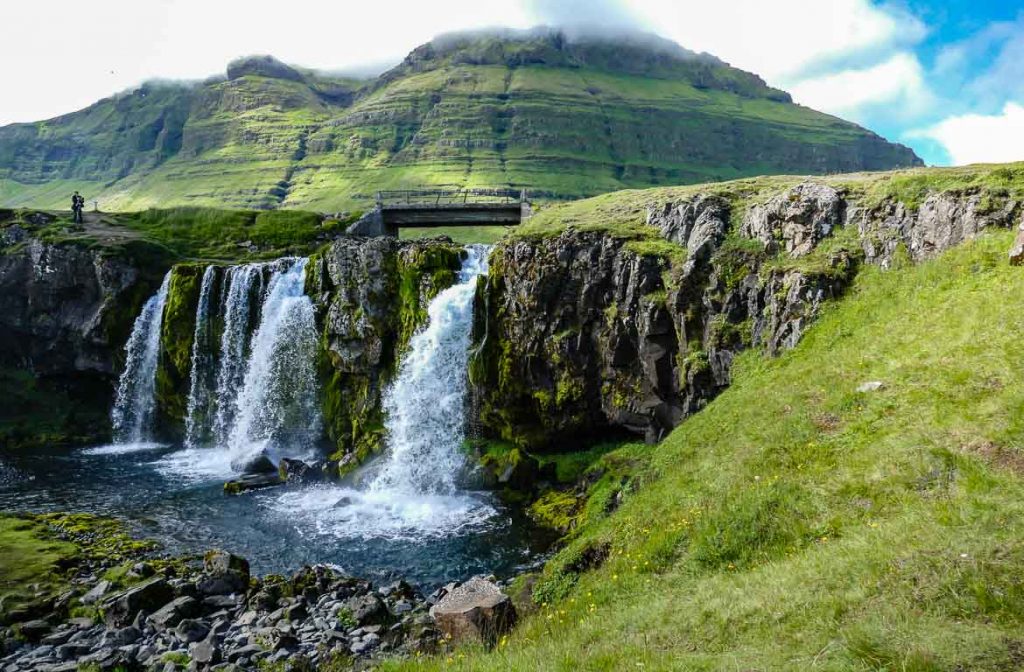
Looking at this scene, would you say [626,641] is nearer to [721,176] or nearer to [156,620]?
[156,620]

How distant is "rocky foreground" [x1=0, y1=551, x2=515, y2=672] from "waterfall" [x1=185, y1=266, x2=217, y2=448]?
80.6ft

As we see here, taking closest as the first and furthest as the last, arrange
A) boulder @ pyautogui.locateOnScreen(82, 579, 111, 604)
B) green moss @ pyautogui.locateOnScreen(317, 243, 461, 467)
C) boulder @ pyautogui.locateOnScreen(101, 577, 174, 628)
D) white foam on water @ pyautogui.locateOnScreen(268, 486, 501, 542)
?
boulder @ pyautogui.locateOnScreen(101, 577, 174, 628) → boulder @ pyautogui.locateOnScreen(82, 579, 111, 604) → white foam on water @ pyautogui.locateOnScreen(268, 486, 501, 542) → green moss @ pyautogui.locateOnScreen(317, 243, 461, 467)

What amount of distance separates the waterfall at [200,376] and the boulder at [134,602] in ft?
91.4

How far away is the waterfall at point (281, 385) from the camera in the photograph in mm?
40250

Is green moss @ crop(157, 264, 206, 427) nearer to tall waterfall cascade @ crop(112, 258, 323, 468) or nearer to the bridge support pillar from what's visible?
tall waterfall cascade @ crop(112, 258, 323, 468)

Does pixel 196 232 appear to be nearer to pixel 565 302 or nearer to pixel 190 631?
pixel 565 302

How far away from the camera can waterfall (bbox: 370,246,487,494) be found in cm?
3288

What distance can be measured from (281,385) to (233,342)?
543cm

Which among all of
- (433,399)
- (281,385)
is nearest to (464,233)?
(281,385)

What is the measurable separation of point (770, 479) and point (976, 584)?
6346mm

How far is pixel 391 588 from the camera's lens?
19.2 metres

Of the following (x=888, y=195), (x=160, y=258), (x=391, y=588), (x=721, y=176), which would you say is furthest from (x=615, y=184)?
(x=391, y=588)

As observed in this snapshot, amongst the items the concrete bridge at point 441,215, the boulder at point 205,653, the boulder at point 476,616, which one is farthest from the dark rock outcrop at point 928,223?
the concrete bridge at point 441,215

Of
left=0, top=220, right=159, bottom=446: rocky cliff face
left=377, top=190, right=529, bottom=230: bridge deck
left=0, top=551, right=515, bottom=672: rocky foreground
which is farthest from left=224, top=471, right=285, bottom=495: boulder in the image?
left=377, top=190, right=529, bottom=230: bridge deck
